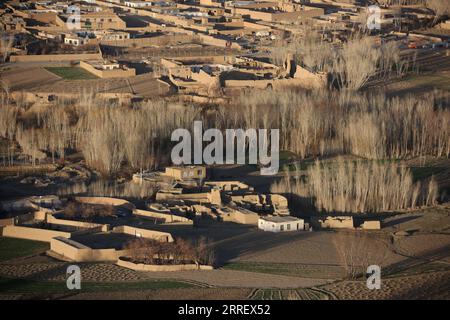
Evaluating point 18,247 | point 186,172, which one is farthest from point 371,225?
point 18,247

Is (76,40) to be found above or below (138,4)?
above

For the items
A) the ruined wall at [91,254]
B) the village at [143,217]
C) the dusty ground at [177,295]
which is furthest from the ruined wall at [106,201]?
the dusty ground at [177,295]

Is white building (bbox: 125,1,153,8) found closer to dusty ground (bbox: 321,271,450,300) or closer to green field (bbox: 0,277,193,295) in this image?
green field (bbox: 0,277,193,295)

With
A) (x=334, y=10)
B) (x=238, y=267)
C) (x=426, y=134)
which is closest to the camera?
(x=238, y=267)

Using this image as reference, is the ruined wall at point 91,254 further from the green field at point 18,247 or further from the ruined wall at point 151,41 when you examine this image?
the ruined wall at point 151,41

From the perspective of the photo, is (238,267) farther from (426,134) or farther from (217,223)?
(426,134)

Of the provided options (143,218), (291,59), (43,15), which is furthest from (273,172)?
(43,15)

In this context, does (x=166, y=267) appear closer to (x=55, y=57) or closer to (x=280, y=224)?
(x=280, y=224)
